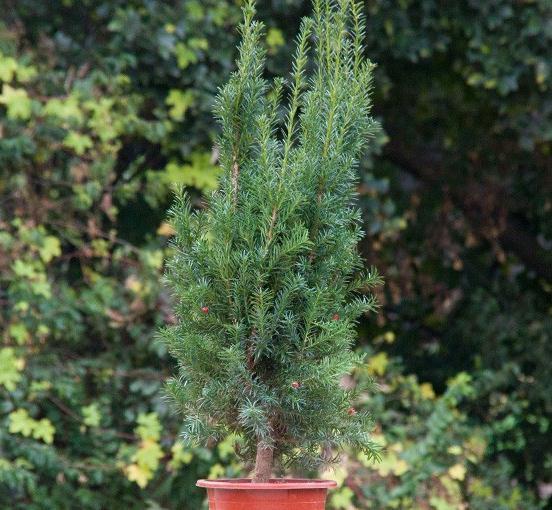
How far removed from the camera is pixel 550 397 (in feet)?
19.3

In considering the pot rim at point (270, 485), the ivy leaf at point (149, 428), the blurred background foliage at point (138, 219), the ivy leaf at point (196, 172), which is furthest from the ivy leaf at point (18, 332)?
the pot rim at point (270, 485)

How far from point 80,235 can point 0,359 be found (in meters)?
0.72

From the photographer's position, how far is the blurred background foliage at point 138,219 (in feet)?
14.7

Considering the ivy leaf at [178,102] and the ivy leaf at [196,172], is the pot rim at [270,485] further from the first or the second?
the ivy leaf at [178,102]

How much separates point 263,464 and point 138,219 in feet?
9.07

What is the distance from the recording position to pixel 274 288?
7.70 ft

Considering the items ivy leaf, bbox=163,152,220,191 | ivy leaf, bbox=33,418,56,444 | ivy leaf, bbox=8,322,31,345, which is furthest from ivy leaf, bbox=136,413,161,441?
ivy leaf, bbox=163,152,220,191

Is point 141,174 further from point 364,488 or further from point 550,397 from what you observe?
point 550,397

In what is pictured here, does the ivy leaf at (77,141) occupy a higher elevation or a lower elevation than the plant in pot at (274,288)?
higher

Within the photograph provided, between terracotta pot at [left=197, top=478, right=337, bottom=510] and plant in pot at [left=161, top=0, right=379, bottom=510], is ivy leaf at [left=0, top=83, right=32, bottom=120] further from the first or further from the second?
terracotta pot at [left=197, top=478, right=337, bottom=510]

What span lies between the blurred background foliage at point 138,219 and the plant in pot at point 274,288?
212 cm

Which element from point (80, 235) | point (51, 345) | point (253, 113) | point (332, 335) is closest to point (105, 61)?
point (80, 235)

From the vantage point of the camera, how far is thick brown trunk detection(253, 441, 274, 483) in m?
2.38

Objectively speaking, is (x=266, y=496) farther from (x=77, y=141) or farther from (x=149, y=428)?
(x=77, y=141)
